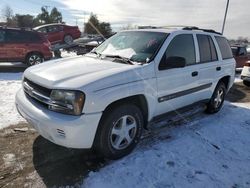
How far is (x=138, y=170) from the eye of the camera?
3.41 meters

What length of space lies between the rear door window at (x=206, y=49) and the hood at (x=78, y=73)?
188 cm

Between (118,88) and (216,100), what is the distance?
3.36 metres

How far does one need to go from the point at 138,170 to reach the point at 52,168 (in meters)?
1.13

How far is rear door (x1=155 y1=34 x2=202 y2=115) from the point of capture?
3.98 meters

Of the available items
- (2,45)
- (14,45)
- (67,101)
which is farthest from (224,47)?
(2,45)

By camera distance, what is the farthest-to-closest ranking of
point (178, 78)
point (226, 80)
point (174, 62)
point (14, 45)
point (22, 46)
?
point (22, 46)
point (14, 45)
point (226, 80)
point (178, 78)
point (174, 62)

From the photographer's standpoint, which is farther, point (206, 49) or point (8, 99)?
point (8, 99)

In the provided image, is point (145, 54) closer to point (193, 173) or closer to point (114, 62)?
point (114, 62)

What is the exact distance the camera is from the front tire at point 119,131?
3.35 metres

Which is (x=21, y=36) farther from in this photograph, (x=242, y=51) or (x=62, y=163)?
(x=242, y=51)

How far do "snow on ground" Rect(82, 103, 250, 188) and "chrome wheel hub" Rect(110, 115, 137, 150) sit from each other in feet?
0.71

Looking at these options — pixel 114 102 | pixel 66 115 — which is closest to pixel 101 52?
pixel 114 102

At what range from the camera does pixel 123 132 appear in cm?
365

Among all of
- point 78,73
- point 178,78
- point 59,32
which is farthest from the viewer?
point 59,32
